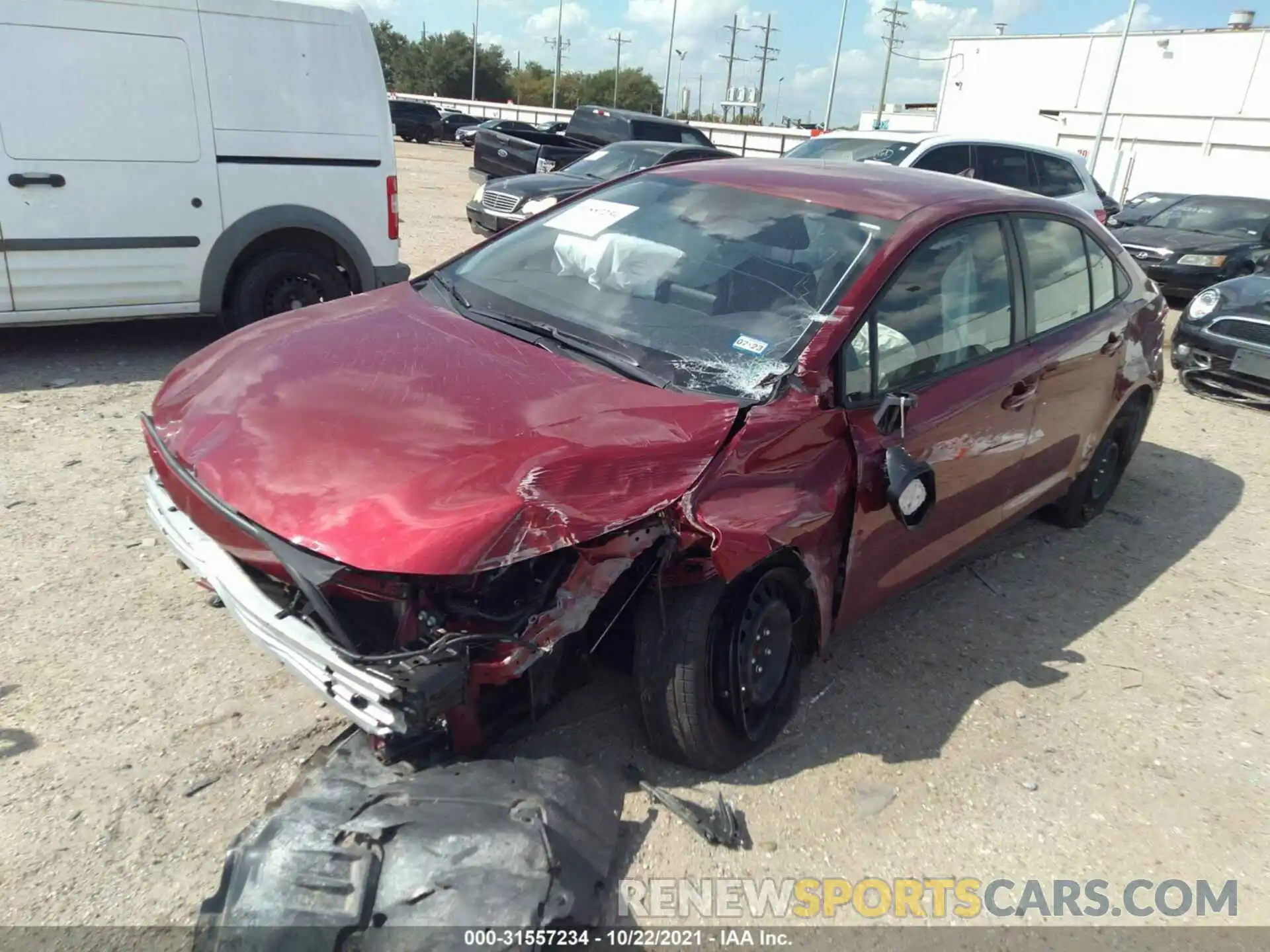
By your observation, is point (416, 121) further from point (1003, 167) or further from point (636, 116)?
point (1003, 167)

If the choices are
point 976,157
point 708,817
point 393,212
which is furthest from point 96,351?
point 976,157

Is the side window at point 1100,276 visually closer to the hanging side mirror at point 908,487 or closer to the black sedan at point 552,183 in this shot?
the hanging side mirror at point 908,487

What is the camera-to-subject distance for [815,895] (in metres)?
2.41

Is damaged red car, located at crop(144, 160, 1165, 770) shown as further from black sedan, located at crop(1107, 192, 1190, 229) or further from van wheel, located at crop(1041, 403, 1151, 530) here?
black sedan, located at crop(1107, 192, 1190, 229)

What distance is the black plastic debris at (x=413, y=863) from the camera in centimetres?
189

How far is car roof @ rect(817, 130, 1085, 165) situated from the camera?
884 centimetres

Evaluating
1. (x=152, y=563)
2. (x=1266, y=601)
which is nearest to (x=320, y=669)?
(x=152, y=563)

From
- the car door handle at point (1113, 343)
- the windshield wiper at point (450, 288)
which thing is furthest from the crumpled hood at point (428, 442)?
the car door handle at point (1113, 343)

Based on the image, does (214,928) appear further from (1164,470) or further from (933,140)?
(933,140)

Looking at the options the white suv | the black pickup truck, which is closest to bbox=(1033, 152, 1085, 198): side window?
the white suv

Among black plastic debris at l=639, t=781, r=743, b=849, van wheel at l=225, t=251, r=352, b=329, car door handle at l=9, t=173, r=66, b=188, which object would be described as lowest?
black plastic debris at l=639, t=781, r=743, b=849

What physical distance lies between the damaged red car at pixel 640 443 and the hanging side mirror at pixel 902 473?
0.01 metres

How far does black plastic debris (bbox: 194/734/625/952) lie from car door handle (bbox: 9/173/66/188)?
4439 millimetres

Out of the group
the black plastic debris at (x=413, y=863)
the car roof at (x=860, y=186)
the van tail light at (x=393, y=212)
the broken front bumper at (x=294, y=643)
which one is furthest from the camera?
the van tail light at (x=393, y=212)
